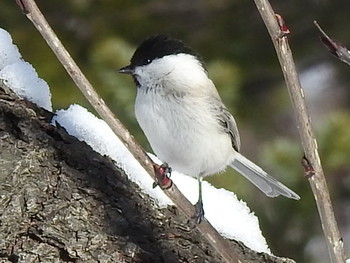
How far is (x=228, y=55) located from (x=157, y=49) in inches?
30.4

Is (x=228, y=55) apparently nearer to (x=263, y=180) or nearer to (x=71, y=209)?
(x=263, y=180)

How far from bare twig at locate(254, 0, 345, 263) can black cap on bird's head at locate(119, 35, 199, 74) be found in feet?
1.52

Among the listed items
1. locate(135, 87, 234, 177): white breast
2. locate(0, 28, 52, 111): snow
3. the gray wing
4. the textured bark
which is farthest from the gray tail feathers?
locate(0, 28, 52, 111): snow

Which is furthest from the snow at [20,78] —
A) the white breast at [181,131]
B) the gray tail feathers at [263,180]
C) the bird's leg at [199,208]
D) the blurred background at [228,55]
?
the blurred background at [228,55]

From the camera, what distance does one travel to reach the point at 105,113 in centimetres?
80

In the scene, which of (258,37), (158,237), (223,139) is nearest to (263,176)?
(223,139)

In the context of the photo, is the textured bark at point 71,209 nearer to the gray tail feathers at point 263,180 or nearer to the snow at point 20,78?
the snow at point 20,78

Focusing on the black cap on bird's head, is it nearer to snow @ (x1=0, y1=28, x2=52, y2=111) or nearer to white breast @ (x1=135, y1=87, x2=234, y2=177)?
white breast @ (x1=135, y1=87, x2=234, y2=177)

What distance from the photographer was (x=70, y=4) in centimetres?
188

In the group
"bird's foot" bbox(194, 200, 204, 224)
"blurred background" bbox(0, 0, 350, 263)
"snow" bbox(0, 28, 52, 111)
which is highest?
"blurred background" bbox(0, 0, 350, 263)

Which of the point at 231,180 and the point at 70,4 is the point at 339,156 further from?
the point at 70,4

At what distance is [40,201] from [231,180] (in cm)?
92

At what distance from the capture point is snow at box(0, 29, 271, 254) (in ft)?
3.64

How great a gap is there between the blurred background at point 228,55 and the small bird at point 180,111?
50cm
